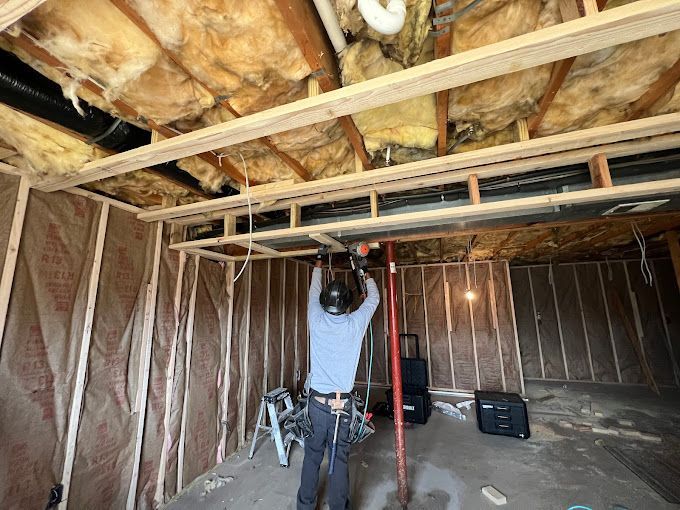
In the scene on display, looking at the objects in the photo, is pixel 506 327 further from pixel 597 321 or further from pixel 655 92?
pixel 655 92

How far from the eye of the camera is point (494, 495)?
2445 millimetres

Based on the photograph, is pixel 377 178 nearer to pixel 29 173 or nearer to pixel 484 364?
pixel 29 173

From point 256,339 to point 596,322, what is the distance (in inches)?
268

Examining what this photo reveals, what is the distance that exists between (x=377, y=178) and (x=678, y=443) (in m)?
4.55

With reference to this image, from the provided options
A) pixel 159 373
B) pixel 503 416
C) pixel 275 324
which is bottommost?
pixel 503 416

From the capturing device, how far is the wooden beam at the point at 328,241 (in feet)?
7.43

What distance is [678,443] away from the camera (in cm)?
321

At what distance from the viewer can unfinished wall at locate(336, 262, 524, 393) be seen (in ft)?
17.6

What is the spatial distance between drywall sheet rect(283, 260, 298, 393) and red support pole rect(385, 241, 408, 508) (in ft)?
6.96

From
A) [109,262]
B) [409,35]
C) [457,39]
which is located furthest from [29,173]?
[457,39]

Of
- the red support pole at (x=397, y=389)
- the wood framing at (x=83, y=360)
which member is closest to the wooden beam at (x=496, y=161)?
the wood framing at (x=83, y=360)

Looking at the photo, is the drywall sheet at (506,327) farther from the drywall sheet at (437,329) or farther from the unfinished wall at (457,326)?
the drywall sheet at (437,329)

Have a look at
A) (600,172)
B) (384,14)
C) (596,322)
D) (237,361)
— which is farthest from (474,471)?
(596,322)

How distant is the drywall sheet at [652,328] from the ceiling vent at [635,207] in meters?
5.56
